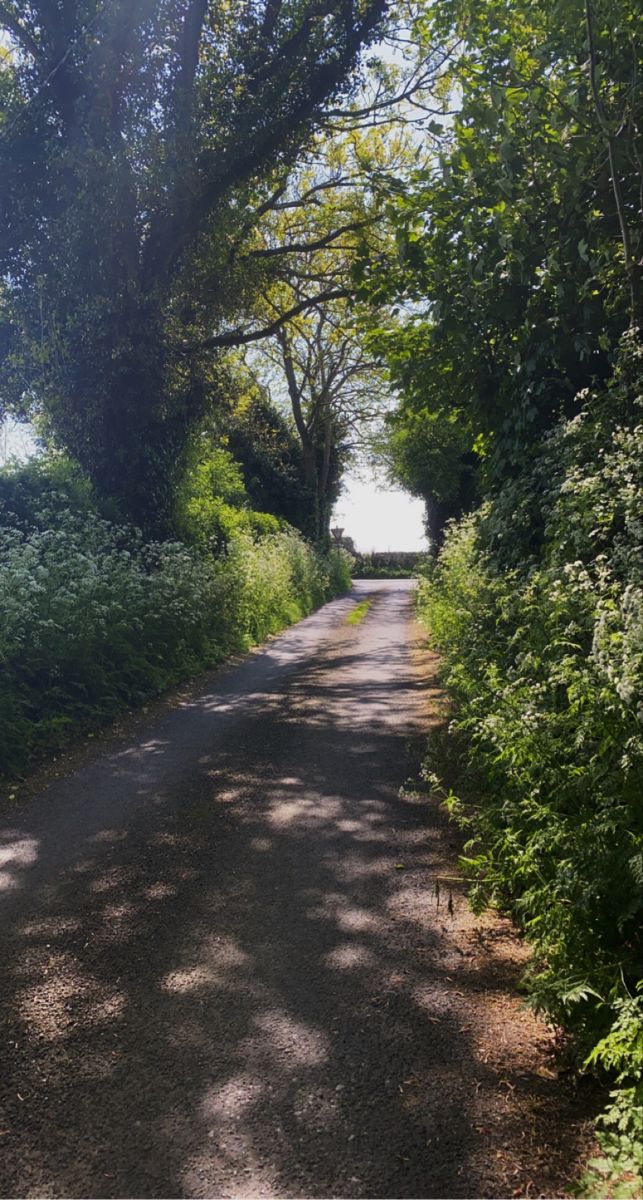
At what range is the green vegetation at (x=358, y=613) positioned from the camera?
20872 millimetres

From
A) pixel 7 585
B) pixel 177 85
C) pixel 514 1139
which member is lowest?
pixel 514 1139

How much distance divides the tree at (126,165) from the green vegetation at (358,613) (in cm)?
851

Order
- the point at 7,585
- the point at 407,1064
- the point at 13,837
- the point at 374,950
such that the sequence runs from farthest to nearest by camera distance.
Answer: the point at 7,585 < the point at 13,837 < the point at 374,950 < the point at 407,1064

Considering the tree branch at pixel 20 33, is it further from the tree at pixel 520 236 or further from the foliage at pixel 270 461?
the foliage at pixel 270 461

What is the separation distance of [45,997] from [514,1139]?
6.63ft

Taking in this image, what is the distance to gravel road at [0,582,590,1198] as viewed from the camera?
249 cm

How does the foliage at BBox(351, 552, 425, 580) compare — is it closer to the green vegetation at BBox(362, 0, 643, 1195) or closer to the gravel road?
the green vegetation at BBox(362, 0, 643, 1195)

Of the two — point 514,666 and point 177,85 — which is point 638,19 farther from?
point 177,85

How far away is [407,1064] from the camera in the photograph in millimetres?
2932

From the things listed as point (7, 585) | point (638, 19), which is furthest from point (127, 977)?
point (638, 19)

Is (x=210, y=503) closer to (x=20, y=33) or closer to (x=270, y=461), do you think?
(x=20, y=33)

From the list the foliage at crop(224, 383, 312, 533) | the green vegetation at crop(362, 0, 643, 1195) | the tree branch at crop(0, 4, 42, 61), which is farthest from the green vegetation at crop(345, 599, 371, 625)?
the tree branch at crop(0, 4, 42, 61)

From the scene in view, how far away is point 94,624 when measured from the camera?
885 centimetres

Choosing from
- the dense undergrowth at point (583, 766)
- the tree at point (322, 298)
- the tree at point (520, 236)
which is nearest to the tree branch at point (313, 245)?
the tree at point (322, 298)
